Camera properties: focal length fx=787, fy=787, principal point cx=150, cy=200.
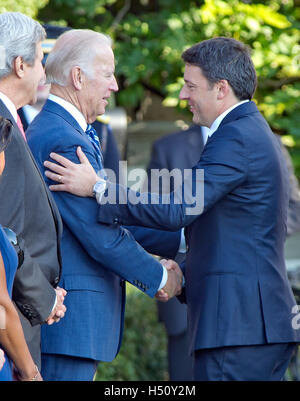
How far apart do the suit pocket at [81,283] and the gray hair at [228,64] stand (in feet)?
3.35

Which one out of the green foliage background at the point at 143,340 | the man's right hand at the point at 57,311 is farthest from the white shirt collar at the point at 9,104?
the green foliage background at the point at 143,340

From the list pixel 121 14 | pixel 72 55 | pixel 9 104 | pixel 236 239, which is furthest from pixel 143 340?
pixel 9 104

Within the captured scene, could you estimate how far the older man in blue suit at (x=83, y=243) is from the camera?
11.1 ft

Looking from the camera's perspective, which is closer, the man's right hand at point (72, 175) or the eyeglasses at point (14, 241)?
the eyeglasses at point (14, 241)

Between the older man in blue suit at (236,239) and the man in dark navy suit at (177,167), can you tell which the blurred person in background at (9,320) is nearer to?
the older man in blue suit at (236,239)

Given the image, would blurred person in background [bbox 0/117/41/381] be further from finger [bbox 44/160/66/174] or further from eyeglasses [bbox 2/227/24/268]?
finger [bbox 44/160/66/174]

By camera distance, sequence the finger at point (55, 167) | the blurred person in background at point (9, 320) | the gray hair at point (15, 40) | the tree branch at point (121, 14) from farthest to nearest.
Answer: the tree branch at point (121, 14) < the finger at point (55, 167) < the gray hair at point (15, 40) < the blurred person in background at point (9, 320)

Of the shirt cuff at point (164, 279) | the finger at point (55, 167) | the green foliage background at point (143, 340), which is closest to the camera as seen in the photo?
the finger at point (55, 167)

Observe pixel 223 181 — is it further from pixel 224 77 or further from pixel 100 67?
pixel 100 67

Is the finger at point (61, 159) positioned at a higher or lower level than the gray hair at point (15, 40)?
lower

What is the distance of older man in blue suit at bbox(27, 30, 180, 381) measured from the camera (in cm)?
339

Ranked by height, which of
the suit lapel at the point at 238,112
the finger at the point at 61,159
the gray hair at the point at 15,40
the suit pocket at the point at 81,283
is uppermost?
the gray hair at the point at 15,40

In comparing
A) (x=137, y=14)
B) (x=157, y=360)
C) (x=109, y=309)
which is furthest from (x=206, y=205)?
(x=137, y=14)

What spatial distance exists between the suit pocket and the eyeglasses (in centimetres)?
67
